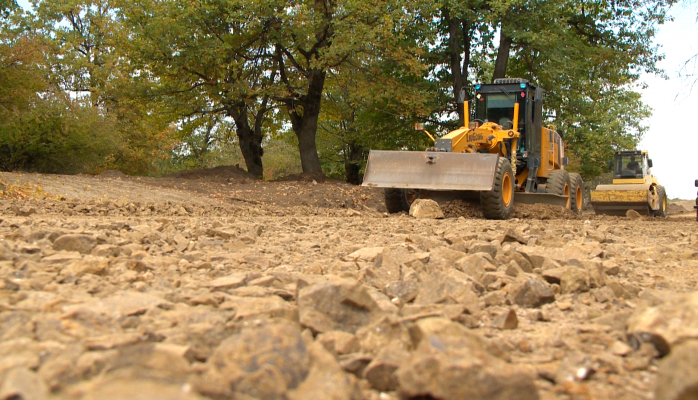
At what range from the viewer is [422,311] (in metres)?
2.99

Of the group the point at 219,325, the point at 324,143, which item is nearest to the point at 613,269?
the point at 219,325

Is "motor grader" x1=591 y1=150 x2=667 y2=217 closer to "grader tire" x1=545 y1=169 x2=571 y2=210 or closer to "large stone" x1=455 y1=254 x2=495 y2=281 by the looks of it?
"grader tire" x1=545 y1=169 x2=571 y2=210

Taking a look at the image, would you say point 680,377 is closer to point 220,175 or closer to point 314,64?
point 314,64

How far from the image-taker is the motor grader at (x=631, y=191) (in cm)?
1864

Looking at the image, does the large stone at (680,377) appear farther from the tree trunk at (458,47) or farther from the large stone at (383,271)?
the tree trunk at (458,47)

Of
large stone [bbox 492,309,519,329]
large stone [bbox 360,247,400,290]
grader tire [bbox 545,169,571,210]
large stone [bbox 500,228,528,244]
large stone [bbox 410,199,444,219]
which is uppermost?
grader tire [bbox 545,169,571,210]

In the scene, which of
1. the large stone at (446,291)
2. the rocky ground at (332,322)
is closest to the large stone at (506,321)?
the rocky ground at (332,322)

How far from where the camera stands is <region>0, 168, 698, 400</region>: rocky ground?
6.57ft

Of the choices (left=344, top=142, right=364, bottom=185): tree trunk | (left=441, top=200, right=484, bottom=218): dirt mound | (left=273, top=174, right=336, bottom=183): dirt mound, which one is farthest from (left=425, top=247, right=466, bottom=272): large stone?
(left=344, top=142, right=364, bottom=185): tree trunk

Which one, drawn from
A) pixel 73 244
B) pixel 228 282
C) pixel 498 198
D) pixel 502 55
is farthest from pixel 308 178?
pixel 228 282

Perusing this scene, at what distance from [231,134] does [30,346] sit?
28.1 metres

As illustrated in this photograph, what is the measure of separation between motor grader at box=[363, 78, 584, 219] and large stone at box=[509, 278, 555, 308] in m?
7.61

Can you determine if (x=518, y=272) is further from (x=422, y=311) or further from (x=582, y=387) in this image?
(x=582, y=387)

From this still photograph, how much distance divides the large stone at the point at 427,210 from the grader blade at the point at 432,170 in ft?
1.36
